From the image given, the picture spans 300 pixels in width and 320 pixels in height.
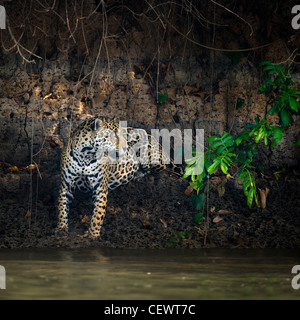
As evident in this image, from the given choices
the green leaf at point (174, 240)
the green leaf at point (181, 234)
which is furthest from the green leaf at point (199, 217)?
the green leaf at point (174, 240)

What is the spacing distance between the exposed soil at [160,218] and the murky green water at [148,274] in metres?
0.43

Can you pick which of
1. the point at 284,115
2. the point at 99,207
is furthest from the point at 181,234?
the point at 284,115

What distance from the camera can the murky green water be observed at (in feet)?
13.2

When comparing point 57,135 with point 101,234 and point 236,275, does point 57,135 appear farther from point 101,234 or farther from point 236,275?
point 236,275

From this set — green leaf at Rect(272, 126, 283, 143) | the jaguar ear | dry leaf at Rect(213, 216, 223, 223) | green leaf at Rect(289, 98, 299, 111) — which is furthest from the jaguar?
green leaf at Rect(289, 98, 299, 111)

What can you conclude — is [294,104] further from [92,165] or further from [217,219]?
[92,165]

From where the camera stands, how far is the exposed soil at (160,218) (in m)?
6.82

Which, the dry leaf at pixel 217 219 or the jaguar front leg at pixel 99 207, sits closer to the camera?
the jaguar front leg at pixel 99 207

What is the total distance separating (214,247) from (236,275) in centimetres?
198

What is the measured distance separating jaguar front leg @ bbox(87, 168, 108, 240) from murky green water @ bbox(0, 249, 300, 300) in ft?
1.80

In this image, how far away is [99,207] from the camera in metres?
7.02

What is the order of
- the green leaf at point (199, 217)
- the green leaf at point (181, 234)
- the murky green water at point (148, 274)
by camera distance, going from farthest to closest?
the green leaf at point (199, 217), the green leaf at point (181, 234), the murky green water at point (148, 274)

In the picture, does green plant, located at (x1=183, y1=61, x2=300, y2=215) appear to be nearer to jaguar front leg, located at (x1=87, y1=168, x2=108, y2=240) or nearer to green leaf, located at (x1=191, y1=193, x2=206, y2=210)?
green leaf, located at (x1=191, y1=193, x2=206, y2=210)

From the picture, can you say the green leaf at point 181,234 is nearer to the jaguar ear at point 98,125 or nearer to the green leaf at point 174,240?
the green leaf at point 174,240
